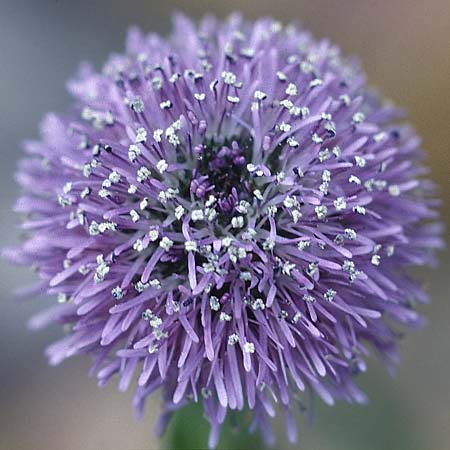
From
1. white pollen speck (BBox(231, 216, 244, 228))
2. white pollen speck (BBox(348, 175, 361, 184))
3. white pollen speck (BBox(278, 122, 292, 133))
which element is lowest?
white pollen speck (BBox(231, 216, 244, 228))

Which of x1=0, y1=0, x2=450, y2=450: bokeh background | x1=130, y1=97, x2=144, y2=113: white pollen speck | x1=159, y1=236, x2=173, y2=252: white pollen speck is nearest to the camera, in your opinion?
x1=159, y1=236, x2=173, y2=252: white pollen speck

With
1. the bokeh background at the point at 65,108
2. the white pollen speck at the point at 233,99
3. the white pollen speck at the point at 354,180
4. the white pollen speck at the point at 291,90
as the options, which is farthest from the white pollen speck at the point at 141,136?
the bokeh background at the point at 65,108

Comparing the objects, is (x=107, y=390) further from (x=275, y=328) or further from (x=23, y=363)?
(x=275, y=328)

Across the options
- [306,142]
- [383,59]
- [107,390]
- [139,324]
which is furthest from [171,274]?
[383,59]

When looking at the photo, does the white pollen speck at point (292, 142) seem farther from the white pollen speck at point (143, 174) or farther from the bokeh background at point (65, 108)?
the bokeh background at point (65, 108)

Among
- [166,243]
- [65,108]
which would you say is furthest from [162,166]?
[65,108]

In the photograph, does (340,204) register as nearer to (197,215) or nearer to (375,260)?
(375,260)

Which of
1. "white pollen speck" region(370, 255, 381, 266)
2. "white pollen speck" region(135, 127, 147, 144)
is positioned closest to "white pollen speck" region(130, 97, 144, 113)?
"white pollen speck" region(135, 127, 147, 144)

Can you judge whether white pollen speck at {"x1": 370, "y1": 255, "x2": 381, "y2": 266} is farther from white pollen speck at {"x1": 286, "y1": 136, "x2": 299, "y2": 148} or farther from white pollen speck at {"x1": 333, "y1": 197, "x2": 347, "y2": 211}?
white pollen speck at {"x1": 286, "y1": 136, "x2": 299, "y2": 148}
